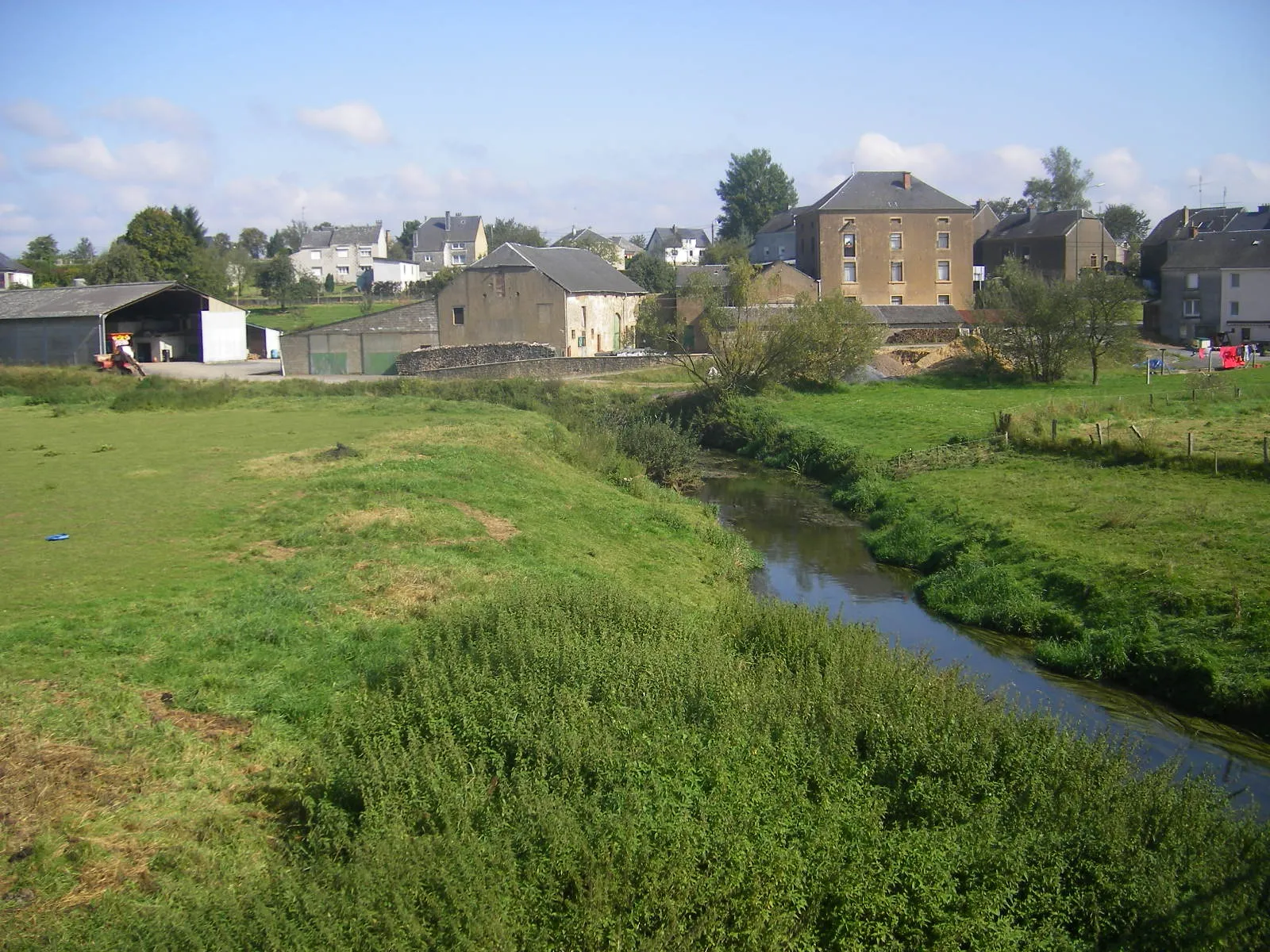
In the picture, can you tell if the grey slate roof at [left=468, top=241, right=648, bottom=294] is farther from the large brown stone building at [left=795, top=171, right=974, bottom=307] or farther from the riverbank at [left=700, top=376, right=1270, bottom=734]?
the riverbank at [left=700, top=376, right=1270, bottom=734]

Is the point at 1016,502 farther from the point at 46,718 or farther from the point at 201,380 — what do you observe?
the point at 201,380

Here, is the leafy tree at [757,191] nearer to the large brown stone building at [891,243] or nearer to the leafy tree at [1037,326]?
the large brown stone building at [891,243]

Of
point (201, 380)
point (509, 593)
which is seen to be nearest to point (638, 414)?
point (201, 380)

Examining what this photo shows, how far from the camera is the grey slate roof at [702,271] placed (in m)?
57.5

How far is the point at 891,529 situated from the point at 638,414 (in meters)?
14.3

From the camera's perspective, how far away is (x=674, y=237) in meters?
116

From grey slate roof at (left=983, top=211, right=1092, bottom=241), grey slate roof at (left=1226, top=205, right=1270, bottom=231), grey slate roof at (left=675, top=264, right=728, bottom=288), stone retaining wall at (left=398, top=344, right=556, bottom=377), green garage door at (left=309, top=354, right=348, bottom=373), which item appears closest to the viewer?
stone retaining wall at (left=398, top=344, right=556, bottom=377)

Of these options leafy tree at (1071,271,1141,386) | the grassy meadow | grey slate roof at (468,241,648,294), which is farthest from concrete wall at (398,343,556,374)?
the grassy meadow

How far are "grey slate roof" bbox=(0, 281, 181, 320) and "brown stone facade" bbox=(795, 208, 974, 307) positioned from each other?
36586mm

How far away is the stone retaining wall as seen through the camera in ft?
157

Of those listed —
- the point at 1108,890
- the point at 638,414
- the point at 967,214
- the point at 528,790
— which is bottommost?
the point at 1108,890

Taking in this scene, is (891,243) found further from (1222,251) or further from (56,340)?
(56,340)

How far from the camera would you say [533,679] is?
912 centimetres

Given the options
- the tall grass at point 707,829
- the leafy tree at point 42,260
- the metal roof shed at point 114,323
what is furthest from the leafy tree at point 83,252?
the tall grass at point 707,829
